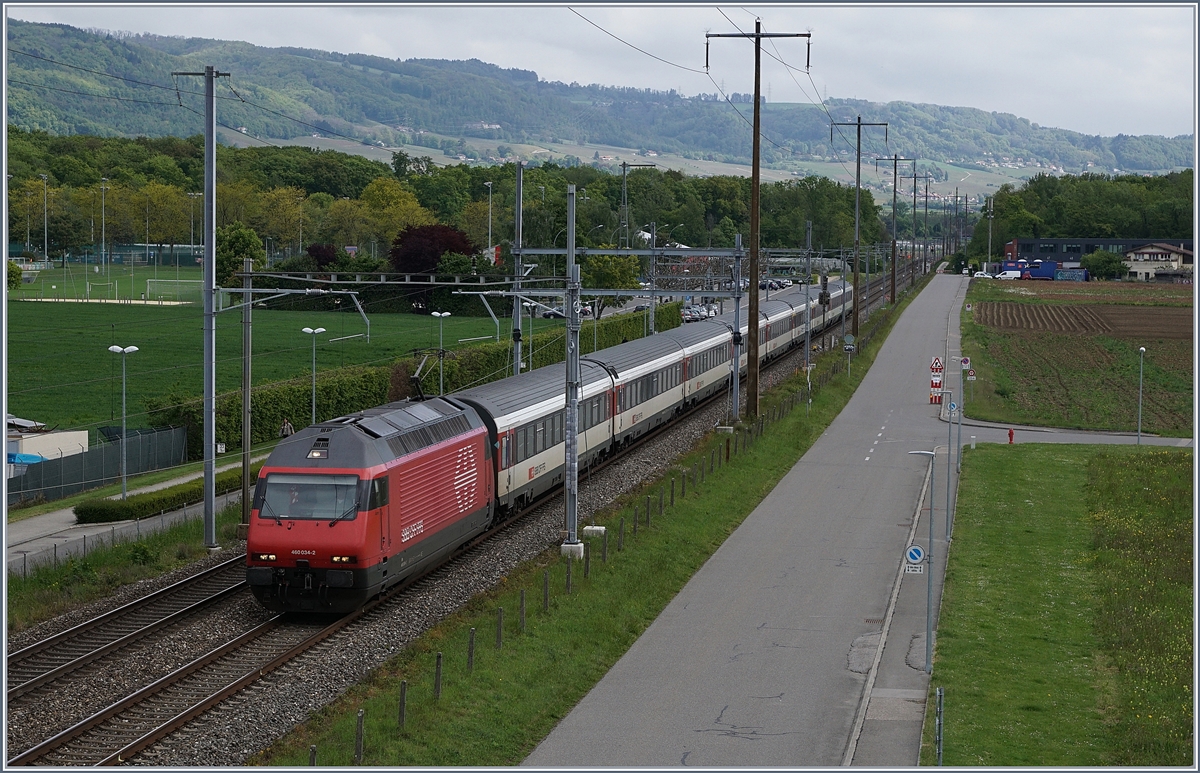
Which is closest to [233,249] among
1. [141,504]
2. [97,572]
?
[141,504]

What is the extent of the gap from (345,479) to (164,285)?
106 metres

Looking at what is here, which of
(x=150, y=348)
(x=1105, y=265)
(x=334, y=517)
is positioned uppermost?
(x=1105, y=265)

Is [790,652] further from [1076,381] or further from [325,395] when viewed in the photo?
[1076,381]

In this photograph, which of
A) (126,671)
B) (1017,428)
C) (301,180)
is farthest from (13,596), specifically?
(301,180)

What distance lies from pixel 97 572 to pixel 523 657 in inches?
462

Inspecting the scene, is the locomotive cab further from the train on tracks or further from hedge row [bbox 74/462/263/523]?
hedge row [bbox 74/462/263/523]

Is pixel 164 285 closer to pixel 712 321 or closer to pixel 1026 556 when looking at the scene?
pixel 712 321

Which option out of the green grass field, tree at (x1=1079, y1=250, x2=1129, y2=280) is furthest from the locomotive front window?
tree at (x1=1079, y1=250, x2=1129, y2=280)

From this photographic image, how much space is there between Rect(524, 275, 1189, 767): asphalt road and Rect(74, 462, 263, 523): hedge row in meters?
17.3

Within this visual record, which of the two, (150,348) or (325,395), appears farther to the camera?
(150,348)

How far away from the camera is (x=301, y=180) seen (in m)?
168

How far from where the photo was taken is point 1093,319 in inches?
4449

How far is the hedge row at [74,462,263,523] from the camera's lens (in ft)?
122

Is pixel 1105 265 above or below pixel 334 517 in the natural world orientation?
above
